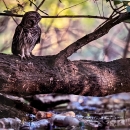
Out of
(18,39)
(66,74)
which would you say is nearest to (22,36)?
(18,39)

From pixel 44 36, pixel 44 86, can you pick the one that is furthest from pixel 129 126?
pixel 44 36

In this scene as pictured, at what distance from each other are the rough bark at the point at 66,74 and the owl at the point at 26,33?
0.19 meters

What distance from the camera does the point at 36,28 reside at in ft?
5.79

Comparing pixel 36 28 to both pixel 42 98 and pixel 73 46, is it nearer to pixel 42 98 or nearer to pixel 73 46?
pixel 73 46

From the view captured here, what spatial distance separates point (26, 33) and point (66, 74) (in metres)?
0.31

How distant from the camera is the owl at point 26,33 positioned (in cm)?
168

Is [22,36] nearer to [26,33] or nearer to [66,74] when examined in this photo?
[26,33]

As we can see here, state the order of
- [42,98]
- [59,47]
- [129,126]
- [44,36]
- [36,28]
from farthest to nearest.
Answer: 1. [59,47]
2. [44,36]
3. [42,98]
4. [36,28]
5. [129,126]

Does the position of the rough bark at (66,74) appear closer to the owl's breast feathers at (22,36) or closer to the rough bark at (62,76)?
the rough bark at (62,76)

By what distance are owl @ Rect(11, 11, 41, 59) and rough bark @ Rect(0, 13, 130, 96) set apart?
0.61 feet

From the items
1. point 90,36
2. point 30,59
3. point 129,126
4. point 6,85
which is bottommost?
point 129,126

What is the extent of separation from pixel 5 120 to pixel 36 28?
19.7 inches

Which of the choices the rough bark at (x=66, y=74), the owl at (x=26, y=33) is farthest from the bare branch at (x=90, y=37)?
the owl at (x=26, y=33)

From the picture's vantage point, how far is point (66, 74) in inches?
61.6
